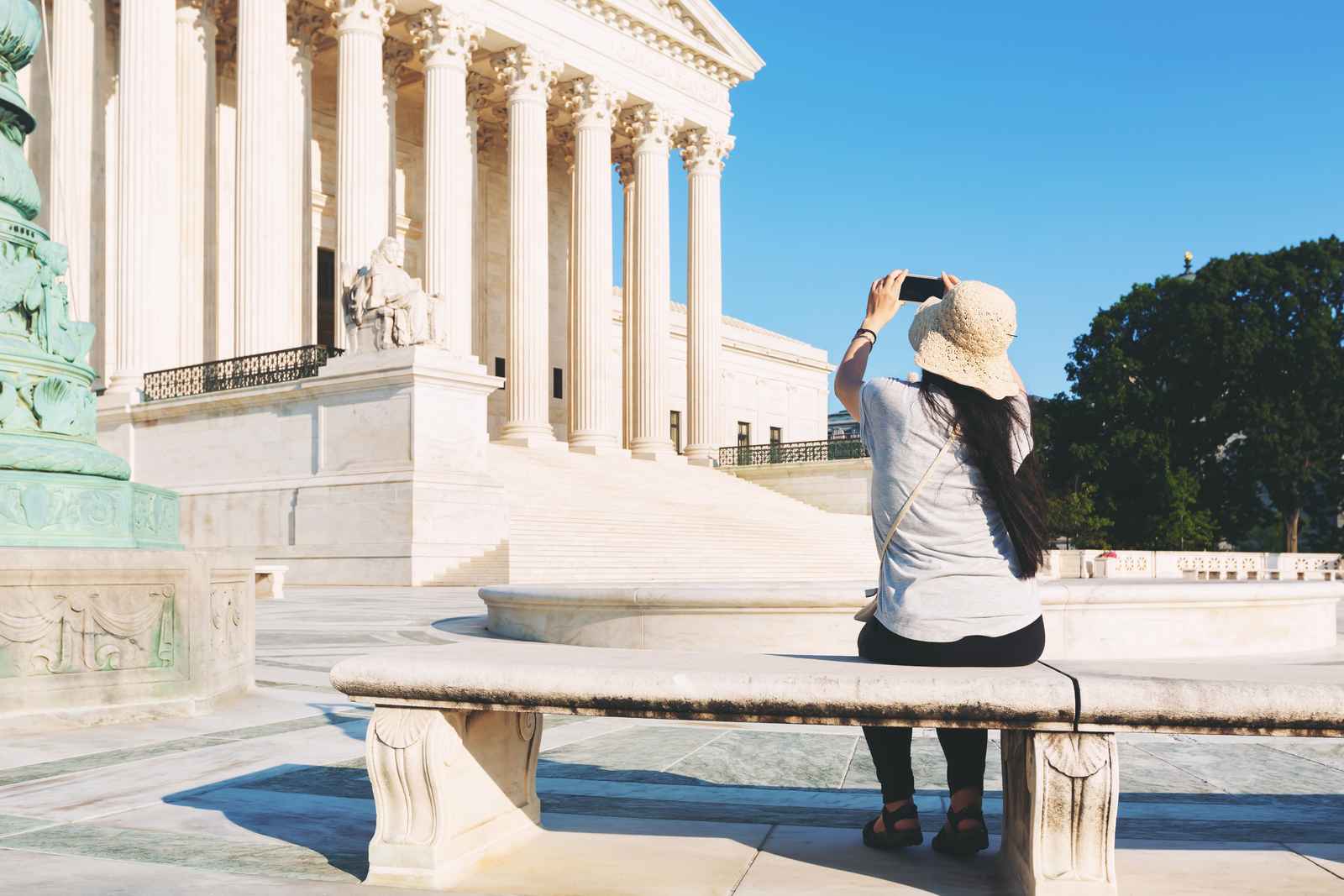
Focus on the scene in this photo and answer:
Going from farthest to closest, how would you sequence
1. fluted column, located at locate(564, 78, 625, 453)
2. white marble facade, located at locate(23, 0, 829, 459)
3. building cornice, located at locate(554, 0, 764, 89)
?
building cornice, located at locate(554, 0, 764, 89), fluted column, located at locate(564, 78, 625, 453), white marble facade, located at locate(23, 0, 829, 459)

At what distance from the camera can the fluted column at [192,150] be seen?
34562mm

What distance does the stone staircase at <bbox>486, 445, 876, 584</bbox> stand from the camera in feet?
88.3

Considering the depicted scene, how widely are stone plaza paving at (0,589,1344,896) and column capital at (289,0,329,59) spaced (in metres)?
33.4

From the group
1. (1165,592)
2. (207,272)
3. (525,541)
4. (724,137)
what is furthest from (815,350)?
(1165,592)

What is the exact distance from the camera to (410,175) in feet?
149

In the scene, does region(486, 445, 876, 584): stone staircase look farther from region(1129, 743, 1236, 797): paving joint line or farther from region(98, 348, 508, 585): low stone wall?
region(1129, 743, 1236, 797): paving joint line

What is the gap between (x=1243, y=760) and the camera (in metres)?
6.68

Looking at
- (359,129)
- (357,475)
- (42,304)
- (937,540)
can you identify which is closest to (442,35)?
(359,129)

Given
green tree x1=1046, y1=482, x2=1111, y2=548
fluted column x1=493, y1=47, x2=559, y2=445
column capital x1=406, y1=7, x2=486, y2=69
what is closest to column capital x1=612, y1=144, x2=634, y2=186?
fluted column x1=493, y1=47, x2=559, y2=445

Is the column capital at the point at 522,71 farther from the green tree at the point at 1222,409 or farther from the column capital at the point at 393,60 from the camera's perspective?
the green tree at the point at 1222,409

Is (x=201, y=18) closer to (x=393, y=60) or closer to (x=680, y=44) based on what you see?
(x=393, y=60)

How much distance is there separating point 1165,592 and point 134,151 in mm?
28651

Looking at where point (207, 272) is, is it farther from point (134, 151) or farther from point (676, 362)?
point (676, 362)

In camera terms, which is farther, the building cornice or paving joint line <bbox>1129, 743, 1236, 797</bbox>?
the building cornice
